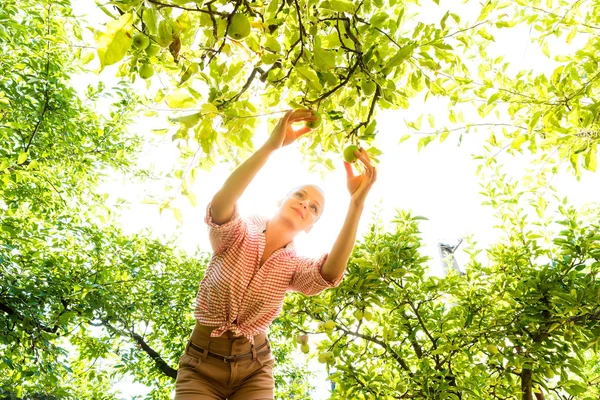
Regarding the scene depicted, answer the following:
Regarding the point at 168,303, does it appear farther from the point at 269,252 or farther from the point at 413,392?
the point at 269,252

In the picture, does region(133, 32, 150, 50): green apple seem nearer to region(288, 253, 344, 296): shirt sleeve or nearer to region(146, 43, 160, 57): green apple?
region(146, 43, 160, 57): green apple

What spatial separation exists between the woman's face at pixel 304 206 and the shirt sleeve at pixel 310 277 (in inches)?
7.5

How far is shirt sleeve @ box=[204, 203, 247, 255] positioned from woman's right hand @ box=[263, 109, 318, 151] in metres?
0.32

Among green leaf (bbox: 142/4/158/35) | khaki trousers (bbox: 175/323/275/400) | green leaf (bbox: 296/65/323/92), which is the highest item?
green leaf (bbox: 296/65/323/92)

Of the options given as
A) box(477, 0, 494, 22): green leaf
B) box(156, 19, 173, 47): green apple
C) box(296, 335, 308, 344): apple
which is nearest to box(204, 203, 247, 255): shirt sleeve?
box(156, 19, 173, 47): green apple

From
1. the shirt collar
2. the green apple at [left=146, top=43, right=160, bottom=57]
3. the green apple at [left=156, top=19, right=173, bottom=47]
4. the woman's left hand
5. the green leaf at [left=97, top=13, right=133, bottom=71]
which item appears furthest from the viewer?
the shirt collar

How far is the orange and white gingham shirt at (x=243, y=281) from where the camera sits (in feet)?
5.49

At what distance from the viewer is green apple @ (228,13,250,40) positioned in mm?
952

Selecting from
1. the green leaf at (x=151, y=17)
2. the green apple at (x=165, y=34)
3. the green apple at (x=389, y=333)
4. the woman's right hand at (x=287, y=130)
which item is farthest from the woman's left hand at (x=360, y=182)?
the green apple at (x=389, y=333)

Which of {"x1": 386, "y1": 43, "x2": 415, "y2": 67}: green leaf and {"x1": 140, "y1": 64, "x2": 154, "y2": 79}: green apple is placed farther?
{"x1": 140, "y1": 64, "x2": 154, "y2": 79}: green apple

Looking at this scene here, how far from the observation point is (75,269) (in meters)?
4.36

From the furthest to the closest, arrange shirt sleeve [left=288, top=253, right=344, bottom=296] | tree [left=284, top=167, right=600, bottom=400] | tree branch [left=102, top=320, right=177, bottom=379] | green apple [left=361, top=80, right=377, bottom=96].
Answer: tree branch [left=102, top=320, right=177, bottom=379] < tree [left=284, top=167, right=600, bottom=400] < shirt sleeve [left=288, top=253, right=344, bottom=296] < green apple [left=361, top=80, right=377, bottom=96]

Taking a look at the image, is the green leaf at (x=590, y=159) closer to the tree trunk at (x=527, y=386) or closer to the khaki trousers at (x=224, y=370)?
the khaki trousers at (x=224, y=370)

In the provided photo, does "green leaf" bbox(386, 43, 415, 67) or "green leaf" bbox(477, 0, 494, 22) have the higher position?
"green leaf" bbox(477, 0, 494, 22)
